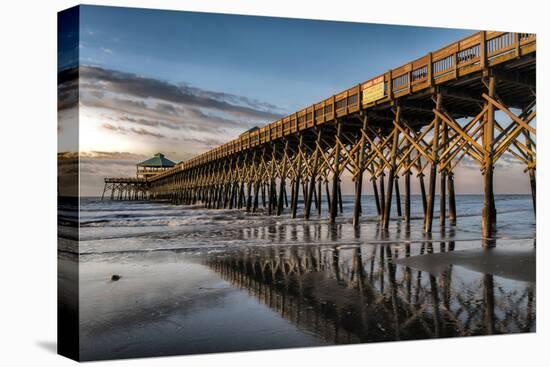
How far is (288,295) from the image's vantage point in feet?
23.6

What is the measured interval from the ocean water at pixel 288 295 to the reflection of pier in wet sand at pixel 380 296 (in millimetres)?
16

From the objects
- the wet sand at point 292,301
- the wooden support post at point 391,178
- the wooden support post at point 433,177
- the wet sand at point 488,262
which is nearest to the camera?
the wet sand at point 292,301

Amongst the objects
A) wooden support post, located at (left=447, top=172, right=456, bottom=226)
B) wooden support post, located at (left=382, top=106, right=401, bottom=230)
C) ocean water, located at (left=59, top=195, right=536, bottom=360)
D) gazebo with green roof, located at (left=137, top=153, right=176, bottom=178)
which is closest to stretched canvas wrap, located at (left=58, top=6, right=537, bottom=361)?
ocean water, located at (left=59, top=195, right=536, bottom=360)

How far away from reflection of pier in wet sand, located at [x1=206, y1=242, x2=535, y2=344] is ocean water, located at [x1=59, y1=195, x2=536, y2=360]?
2 cm

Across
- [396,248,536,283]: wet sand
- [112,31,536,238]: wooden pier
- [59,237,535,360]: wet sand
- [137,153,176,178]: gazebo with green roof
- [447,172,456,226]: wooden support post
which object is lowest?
[59,237,535,360]: wet sand

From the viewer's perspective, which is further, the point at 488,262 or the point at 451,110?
the point at 451,110

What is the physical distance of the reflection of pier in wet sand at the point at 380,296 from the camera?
6180 millimetres

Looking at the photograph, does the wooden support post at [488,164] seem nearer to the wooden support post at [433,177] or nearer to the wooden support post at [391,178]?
the wooden support post at [433,177]

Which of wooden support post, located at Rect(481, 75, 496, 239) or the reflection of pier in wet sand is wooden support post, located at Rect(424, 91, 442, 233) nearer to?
wooden support post, located at Rect(481, 75, 496, 239)

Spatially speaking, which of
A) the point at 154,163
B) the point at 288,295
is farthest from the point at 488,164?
the point at 154,163

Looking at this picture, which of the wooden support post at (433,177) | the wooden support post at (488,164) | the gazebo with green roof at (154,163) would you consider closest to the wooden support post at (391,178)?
the wooden support post at (433,177)

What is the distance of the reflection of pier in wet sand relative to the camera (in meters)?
6.18

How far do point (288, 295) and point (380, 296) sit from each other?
4.67ft

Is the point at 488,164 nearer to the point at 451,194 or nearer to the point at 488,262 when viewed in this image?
the point at 488,262
